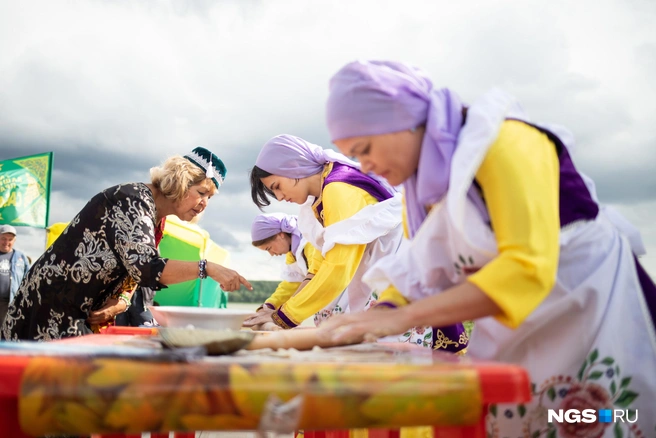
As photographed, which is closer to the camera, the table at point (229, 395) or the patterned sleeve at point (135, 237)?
the table at point (229, 395)

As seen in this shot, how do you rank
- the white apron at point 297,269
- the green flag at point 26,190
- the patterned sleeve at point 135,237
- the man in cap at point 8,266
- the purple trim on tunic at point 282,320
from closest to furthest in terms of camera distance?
1. the patterned sleeve at point 135,237
2. the purple trim on tunic at point 282,320
3. the white apron at point 297,269
4. the man in cap at point 8,266
5. the green flag at point 26,190

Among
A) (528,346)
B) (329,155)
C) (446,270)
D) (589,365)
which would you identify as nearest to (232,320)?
(446,270)

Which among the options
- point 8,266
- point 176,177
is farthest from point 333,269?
point 8,266

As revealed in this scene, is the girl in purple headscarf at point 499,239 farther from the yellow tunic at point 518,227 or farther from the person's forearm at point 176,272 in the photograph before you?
the person's forearm at point 176,272

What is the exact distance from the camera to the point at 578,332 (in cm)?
132

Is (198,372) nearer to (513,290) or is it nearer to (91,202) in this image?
(513,290)

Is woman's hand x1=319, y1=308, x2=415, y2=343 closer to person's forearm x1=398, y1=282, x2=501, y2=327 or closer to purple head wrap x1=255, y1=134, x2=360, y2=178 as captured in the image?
person's forearm x1=398, y1=282, x2=501, y2=327

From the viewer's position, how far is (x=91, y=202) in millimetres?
2680

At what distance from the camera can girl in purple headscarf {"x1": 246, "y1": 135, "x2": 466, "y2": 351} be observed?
2.56 meters

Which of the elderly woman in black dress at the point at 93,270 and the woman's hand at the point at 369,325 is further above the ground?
the woman's hand at the point at 369,325

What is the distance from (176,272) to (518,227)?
1.78 meters

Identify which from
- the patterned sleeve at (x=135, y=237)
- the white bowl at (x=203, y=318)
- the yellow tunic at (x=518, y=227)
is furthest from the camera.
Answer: the patterned sleeve at (x=135, y=237)

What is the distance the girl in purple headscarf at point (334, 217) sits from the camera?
2557 millimetres

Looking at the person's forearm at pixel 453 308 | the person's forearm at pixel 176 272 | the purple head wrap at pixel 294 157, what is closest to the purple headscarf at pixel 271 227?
the purple head wrap at pixel 294 157
